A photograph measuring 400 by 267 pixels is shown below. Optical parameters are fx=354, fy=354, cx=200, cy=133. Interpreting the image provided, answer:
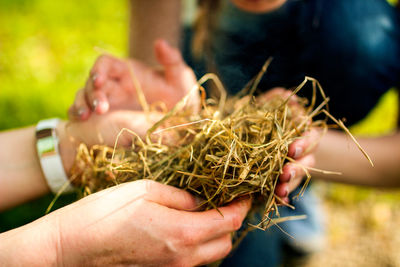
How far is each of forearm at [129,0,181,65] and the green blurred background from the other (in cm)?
32

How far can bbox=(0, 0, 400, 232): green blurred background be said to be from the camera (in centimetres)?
189

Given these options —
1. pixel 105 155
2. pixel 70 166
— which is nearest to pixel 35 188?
pixel 70 166

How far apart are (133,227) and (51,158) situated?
0.41 meters

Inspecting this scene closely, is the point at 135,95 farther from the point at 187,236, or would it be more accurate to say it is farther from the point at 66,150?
the point at 187,236

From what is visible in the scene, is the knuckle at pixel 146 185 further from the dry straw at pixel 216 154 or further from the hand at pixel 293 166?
the hand at pixel 293 166

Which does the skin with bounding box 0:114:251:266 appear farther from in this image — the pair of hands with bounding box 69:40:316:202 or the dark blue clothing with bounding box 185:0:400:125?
the dark blue clothing with bounding box 185:0:400:125

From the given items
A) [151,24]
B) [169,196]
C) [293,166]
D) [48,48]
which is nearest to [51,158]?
[169,196]

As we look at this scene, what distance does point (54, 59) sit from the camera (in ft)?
7.88

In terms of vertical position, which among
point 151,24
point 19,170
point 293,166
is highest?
point 151,24

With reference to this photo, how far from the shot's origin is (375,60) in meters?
1.40

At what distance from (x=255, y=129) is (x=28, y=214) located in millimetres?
1058

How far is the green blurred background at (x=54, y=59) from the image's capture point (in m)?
1.89

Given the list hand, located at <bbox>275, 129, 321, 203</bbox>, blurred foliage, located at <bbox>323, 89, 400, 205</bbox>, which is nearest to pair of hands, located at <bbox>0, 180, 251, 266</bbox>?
hand, located at <bbox>275, 129, 321, 203</bbox>

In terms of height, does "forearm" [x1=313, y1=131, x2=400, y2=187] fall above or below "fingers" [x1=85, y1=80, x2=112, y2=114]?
below
